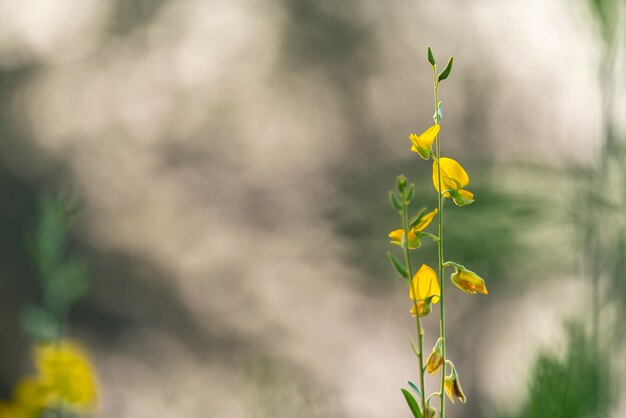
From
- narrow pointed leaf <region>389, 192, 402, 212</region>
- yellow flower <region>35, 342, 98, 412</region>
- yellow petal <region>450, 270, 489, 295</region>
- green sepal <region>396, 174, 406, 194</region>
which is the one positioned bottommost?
yellow flower <region>35, 342, 98, 412</region>

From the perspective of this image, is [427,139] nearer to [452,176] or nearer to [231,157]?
[452,176]

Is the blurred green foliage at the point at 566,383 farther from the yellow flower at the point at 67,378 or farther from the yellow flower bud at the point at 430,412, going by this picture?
the yellow flower at the point at 67,378

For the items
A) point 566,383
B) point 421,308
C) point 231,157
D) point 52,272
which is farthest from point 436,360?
point 231,157

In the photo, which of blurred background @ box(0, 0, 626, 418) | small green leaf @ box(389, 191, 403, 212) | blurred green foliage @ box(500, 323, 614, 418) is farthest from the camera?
blurred background @ box(0, 0, 626, 418)

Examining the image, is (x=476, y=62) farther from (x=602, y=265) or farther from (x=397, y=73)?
(x=602, y=265)

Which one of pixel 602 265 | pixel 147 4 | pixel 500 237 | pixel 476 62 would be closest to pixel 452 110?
pixel 476 62

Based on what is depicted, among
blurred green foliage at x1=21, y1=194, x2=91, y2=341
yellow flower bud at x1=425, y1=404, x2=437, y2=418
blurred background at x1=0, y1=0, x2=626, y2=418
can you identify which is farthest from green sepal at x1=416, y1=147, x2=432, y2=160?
blurred background at x1=0, y1=0, x2=626, y2=418

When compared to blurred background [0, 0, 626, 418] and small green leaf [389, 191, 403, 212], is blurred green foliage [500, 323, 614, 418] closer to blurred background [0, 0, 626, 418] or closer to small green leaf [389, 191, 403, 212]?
small green leaf [389, 191, 403, 212]

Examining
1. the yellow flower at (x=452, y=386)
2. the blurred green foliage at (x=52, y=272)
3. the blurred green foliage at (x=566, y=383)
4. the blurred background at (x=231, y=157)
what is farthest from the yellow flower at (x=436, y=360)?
the blurred background at (x=231, y=157)
